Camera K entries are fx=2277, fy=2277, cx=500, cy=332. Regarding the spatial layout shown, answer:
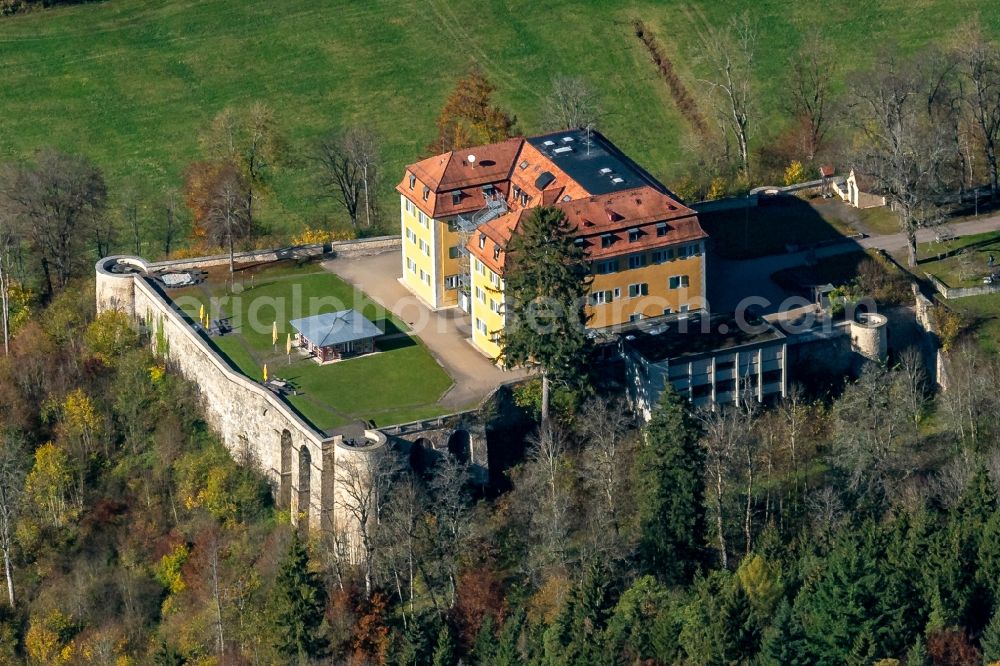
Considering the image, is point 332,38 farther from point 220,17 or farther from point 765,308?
point 765,308

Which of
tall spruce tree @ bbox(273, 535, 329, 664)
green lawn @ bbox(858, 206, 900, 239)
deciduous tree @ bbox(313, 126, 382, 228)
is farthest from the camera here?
deciduous tree @ bbox(313, 126, 382, 228)

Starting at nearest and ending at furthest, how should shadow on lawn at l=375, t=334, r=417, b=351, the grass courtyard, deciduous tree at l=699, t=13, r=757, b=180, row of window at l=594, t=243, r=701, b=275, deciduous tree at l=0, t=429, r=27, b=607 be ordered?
1. the grass courtyard
2. deciduous tree at l=0, t=429, r=27, b=607
3. row of window at l=594, t=243, r=701, b=275
4. shadow on lawn at l=375, t=334, r=417, b=351
5. deciduous tree at l=699, t=13, r=757, b=180

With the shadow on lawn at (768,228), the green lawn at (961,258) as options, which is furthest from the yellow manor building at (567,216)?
the green lawn at (961,258)

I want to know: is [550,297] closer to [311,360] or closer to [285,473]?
[311,360]

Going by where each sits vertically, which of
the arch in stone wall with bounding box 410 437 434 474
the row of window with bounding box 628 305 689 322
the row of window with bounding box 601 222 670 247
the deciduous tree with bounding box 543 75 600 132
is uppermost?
the deciduous tree with bounding box 543 75 600 132

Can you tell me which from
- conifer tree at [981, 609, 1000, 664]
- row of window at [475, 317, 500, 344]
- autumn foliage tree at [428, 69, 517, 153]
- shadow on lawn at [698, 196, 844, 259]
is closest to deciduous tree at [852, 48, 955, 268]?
shadow on lawn at [698, 196, 844, 259]

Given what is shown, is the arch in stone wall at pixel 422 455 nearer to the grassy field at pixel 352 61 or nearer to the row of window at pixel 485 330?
the row of window at pixel 485 330

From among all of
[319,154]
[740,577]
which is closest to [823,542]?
[740,577]

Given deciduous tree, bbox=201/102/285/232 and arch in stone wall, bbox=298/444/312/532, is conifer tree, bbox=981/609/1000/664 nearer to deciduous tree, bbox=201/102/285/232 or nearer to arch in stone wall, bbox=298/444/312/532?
arch in stone wall, bbox=298/444/312/532
